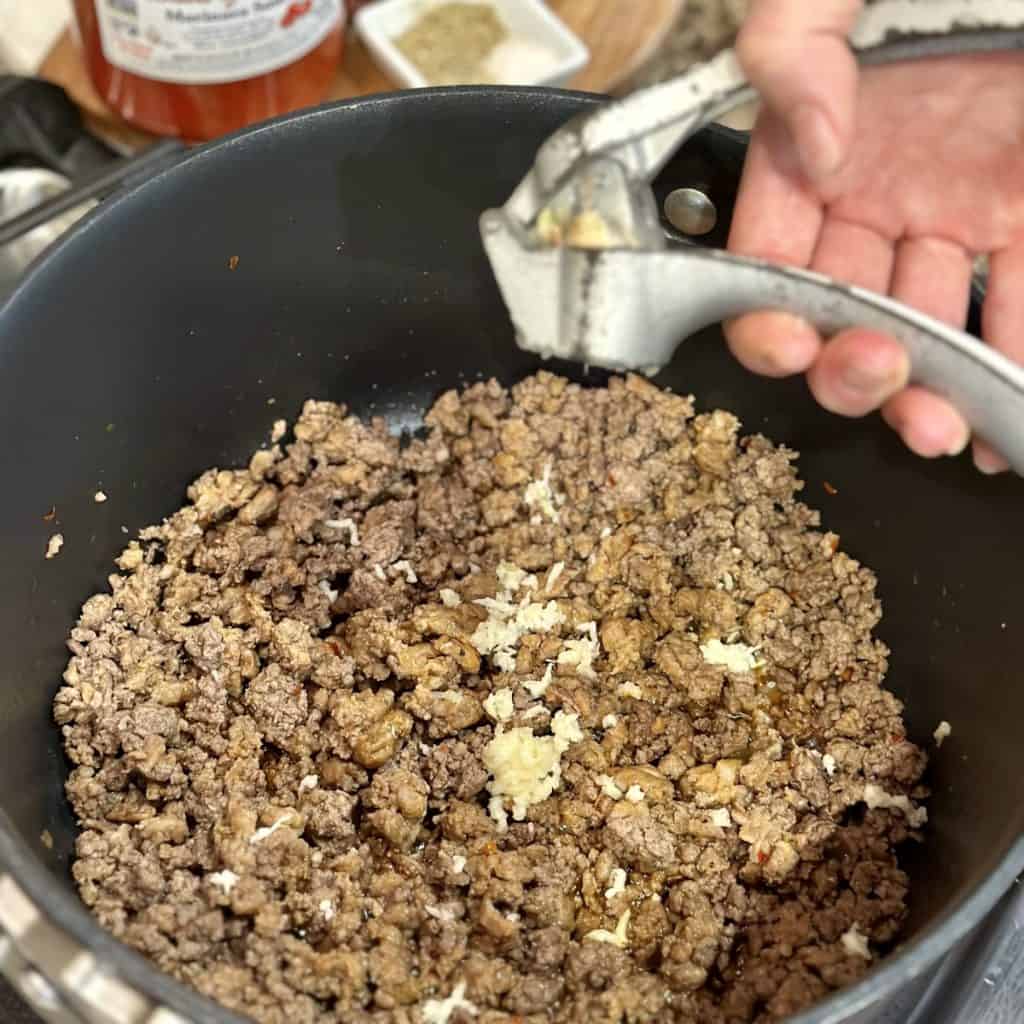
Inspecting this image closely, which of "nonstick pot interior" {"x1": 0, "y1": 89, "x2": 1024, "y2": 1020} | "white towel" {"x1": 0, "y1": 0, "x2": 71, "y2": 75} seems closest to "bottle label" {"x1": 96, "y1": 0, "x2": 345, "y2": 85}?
"white towel" {"x1": 0, "y1": 0, "x2": 71, "y2": 75}

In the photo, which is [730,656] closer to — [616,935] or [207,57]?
[616,935]

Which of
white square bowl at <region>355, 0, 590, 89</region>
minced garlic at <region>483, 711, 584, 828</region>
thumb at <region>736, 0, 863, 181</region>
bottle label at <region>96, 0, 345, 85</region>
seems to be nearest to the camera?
thumb at <region>736, 0, 863, 181</region>

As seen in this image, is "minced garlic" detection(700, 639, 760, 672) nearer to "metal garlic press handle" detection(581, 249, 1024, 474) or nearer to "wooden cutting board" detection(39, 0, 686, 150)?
"metal garlic press handle" detection(581, 249, 1024, 474)

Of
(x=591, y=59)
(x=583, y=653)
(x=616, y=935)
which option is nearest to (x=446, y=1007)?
(x=616, y=935)

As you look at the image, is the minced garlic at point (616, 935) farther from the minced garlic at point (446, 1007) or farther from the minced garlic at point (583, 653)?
the minced garlic at point (583, 653)

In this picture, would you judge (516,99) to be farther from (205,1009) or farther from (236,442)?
(205,1009)

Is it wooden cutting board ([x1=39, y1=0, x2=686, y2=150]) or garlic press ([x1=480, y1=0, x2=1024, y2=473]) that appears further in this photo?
wooden cutting board ([x1=39, y1=0, x2=686, y2=150])

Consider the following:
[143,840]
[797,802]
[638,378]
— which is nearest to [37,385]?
[143,840]
